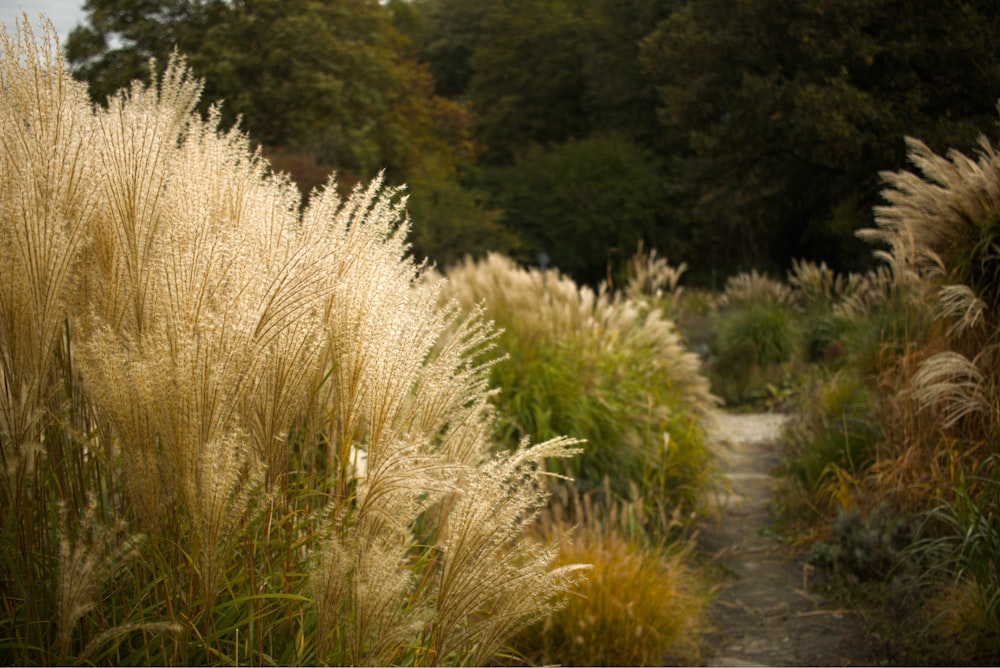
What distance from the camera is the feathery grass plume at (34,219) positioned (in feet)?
5.48

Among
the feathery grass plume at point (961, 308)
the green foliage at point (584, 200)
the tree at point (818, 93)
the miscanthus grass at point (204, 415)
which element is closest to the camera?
the miscanthus grass at point (204, 415)

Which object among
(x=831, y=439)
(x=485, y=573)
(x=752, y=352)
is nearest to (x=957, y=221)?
(x=831, y=439)

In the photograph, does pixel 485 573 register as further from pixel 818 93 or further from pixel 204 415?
pixel 818 93

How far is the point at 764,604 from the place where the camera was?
4910 millimetres

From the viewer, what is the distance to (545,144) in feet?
106

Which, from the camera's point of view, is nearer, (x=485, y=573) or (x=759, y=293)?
(x=485, y=573)

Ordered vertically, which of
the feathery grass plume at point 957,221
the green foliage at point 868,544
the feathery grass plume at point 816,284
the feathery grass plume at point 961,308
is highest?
the feathery grass plume at point 816,284

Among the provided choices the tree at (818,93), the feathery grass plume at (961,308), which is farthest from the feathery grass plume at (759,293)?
the feathery grass plume at (961,308)

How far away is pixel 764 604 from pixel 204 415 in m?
4.12

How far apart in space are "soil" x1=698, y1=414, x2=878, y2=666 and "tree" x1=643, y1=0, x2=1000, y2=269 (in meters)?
7.18

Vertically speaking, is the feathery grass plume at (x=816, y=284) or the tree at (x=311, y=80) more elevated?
the tree at (x=311, y=80)

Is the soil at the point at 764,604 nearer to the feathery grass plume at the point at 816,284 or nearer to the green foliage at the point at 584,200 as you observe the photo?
the feathery grass plume at the point at 816,284

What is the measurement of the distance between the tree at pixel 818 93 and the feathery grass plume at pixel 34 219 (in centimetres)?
1099

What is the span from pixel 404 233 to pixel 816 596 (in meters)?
3.78
